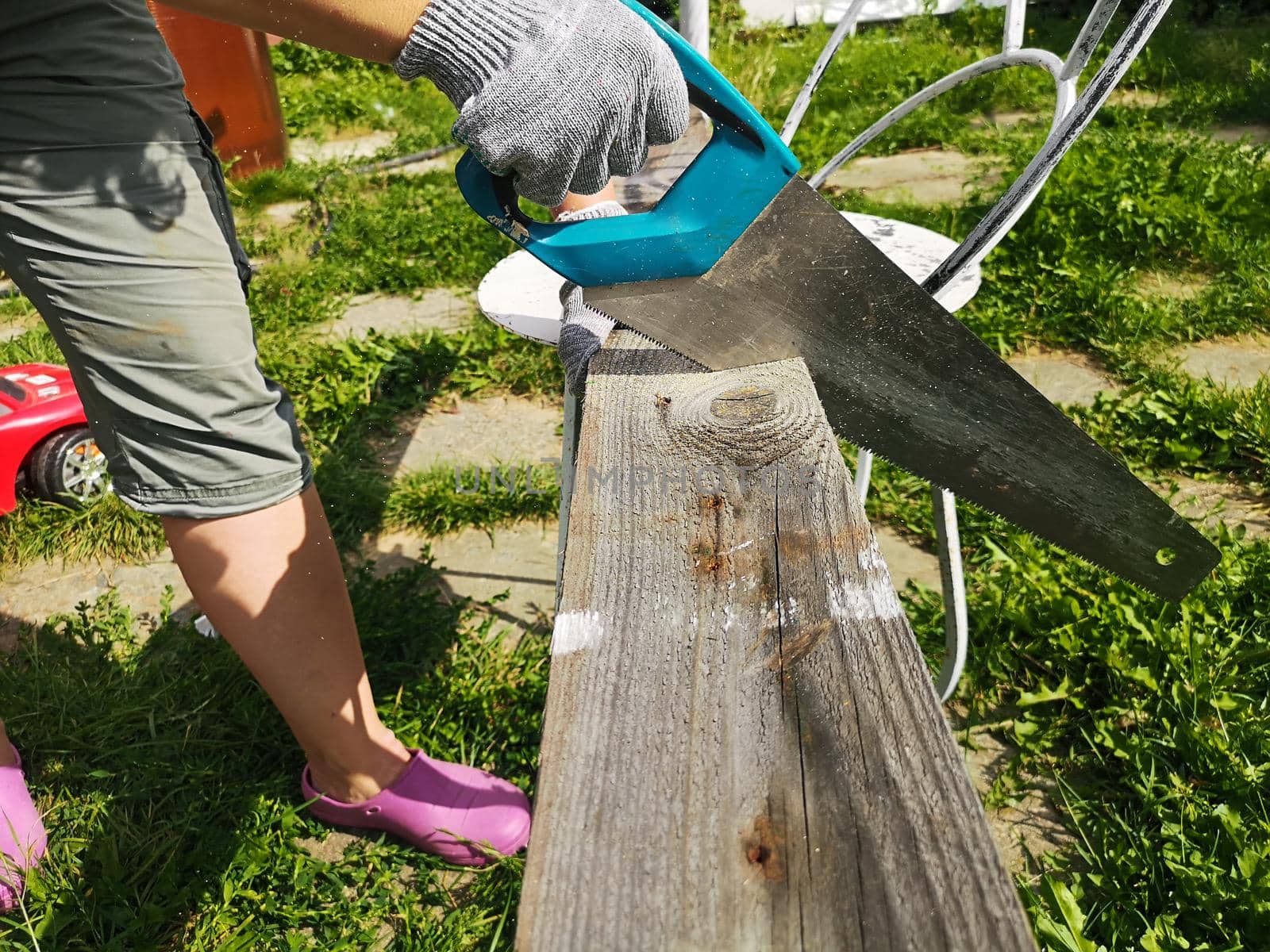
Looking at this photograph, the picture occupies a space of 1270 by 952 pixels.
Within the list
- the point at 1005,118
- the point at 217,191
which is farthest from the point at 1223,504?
the point at 1005,118

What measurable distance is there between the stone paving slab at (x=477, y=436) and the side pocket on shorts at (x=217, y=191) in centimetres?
153

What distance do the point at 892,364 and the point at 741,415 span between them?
1.12 ft

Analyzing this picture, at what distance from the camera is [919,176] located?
5.34m

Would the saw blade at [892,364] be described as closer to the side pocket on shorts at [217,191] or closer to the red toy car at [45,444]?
the side pocket on shorts at [217,191]

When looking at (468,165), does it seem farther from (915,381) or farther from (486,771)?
(486,771)

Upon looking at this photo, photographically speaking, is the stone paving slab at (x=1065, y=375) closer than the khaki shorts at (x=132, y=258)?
No

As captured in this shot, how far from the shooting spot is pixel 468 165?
1330 mm

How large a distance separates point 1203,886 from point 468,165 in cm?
172

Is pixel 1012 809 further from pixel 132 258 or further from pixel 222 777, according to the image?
pixel 132 258

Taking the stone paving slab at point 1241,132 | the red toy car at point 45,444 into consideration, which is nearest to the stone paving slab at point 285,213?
the red toy car at point 45,444

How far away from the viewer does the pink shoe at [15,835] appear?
6.01 feet

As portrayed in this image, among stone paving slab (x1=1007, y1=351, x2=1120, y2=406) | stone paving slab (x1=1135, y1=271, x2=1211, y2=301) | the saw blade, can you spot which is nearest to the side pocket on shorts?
the saw blade

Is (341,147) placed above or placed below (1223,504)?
above

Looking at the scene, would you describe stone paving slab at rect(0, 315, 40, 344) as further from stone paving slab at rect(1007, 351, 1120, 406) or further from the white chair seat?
stone paving slab at rect(1007, 351, 1120, 406)
